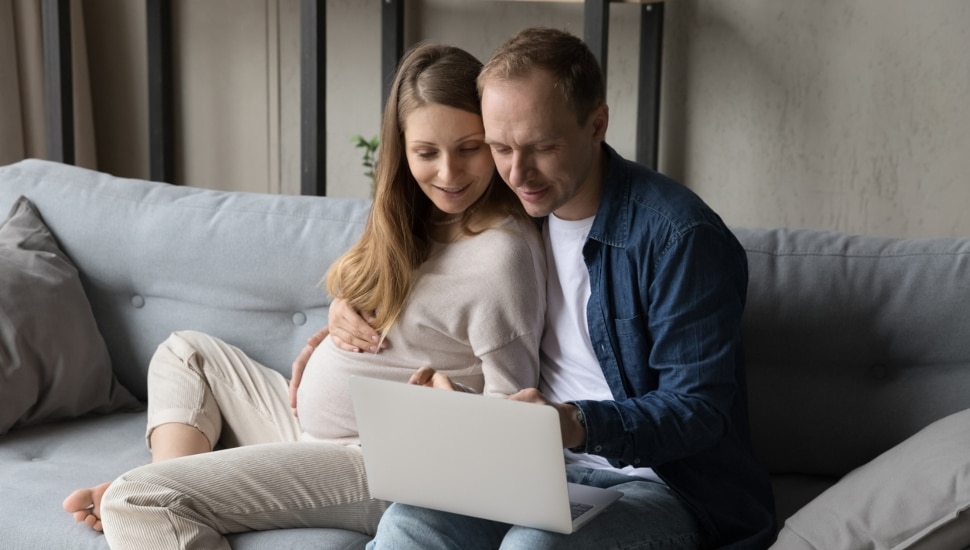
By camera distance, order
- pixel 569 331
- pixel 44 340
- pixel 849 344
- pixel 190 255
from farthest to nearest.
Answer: pixel 190 255 < pixel 44 340 < pixel 849 344 < pixel 569 331

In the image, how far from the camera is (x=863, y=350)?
166cm

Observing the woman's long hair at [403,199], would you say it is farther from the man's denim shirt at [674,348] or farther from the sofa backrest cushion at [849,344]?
the sofa backrest cushion at [849,344]

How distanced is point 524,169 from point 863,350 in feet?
2.18

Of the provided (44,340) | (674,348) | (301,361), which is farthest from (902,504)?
(44,340)

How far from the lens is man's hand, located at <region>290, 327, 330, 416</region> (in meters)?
1.77

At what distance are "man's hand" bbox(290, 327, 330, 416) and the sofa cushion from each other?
0.83 metres

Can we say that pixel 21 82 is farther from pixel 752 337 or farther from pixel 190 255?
pixel 752 337

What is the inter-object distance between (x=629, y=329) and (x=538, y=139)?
0.94 feet

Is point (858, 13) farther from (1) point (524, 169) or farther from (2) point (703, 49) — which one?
(1) point (524, 169)

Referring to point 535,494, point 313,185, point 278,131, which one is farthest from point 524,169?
point 278,131

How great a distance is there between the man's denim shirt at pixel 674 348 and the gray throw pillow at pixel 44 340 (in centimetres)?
103

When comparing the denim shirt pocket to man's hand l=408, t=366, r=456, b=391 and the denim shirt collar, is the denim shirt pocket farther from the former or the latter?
man's hand l=408, t=366, r=456, b=391

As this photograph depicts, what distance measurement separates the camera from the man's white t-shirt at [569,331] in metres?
1.51

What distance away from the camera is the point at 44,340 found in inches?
74.8
